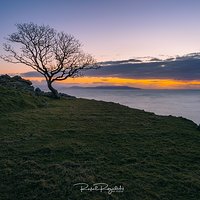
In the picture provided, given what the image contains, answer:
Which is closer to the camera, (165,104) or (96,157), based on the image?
(96,157)

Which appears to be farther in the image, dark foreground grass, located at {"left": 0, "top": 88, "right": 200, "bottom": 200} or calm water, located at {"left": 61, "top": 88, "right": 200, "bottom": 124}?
calm water, located at {"left": 61, "top": 88, "right": 200, "bottom": 124}

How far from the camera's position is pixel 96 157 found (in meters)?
12.2

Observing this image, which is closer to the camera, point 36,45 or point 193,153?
point 193,153

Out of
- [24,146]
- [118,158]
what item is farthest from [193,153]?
[24,146]

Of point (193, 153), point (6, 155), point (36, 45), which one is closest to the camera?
point (6, 155)

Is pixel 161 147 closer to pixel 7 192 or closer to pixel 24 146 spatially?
pixel 24 146

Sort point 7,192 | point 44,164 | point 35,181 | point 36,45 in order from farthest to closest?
point 36,45 < point 44,164 < point 35,181 < point 7,192

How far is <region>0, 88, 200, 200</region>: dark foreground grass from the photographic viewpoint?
927 centimetres

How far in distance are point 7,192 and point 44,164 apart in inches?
94.8

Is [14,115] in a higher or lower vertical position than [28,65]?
lower

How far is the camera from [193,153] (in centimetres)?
1330

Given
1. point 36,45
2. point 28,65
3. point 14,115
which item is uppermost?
point 36,45

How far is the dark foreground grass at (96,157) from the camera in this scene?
30.4 ft

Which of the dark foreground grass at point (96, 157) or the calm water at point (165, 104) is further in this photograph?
the calm water at point (165, 104)
